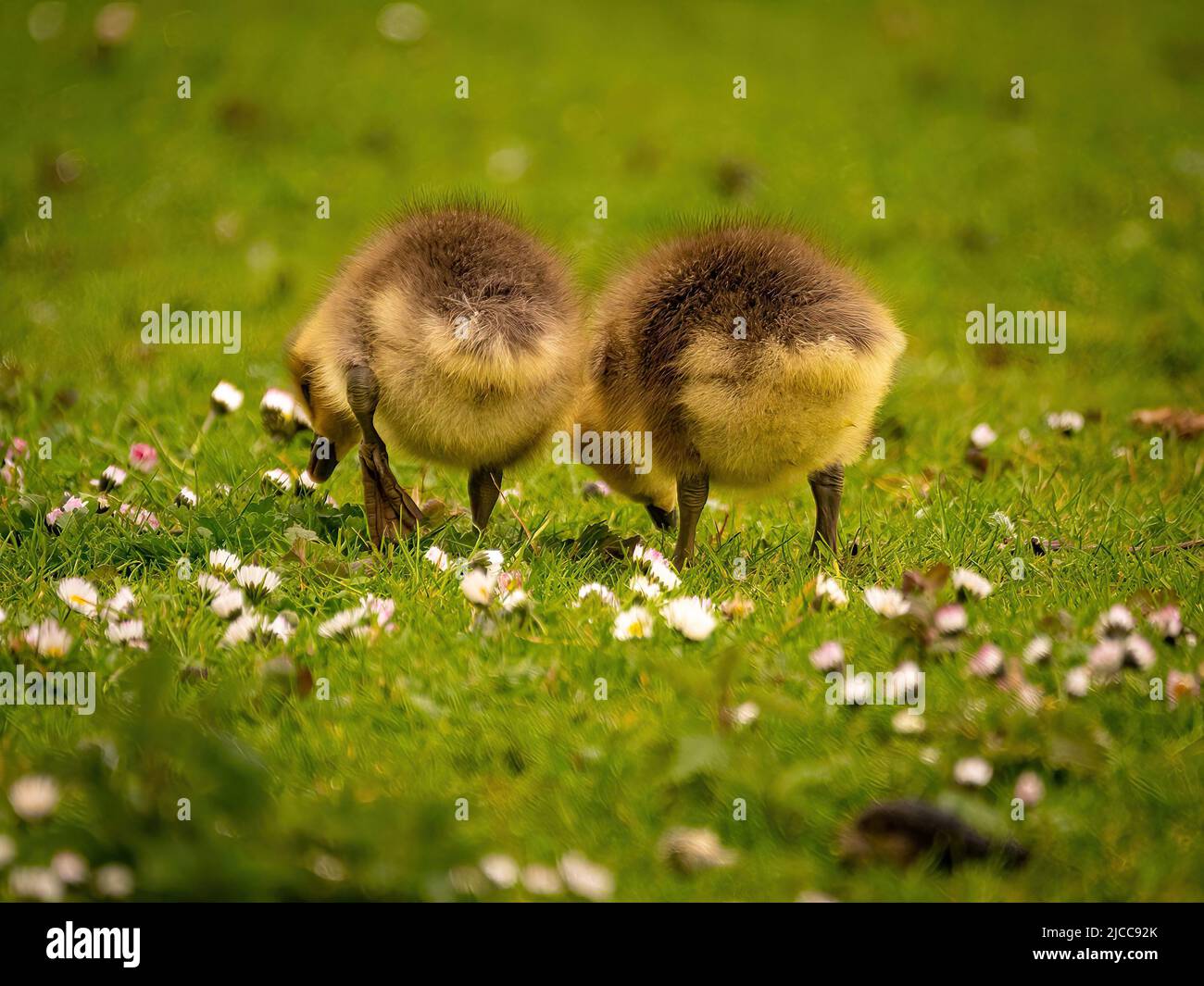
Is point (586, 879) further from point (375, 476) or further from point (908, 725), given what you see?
point (375, 476)

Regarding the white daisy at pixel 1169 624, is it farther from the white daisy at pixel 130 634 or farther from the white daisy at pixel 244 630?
the white daisy at pixel 130 634

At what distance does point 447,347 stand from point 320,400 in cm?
73

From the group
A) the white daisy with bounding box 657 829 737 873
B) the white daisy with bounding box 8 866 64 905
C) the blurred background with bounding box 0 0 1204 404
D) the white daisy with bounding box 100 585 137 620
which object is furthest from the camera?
the blurred background with bounding box 0 0 1204 404

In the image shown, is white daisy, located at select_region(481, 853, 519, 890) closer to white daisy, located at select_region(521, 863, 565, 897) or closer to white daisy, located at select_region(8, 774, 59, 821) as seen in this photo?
white daisy, located at select_region(521, 863, 565, 897)

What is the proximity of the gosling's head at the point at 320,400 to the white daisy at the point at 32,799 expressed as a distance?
185 cm

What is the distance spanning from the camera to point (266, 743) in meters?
3.14

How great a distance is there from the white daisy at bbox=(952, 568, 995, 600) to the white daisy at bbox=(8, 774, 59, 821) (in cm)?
233

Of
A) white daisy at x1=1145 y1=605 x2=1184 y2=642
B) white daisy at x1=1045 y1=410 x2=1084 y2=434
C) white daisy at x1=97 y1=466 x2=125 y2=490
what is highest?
white daisy at x1=1045 y1=410 x2=1084 y2=434

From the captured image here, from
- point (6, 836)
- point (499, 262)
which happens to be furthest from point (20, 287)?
point (6, 836)

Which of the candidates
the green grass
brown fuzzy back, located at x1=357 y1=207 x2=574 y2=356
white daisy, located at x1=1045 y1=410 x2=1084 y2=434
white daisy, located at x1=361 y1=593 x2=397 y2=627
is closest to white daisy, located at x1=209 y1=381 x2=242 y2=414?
the green grass

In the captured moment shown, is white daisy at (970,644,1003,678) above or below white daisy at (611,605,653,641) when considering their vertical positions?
below

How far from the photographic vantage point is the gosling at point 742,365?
397 centimetres

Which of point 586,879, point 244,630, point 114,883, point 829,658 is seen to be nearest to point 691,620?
point 829,658

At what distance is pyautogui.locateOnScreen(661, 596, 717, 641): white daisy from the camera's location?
3488 mm
